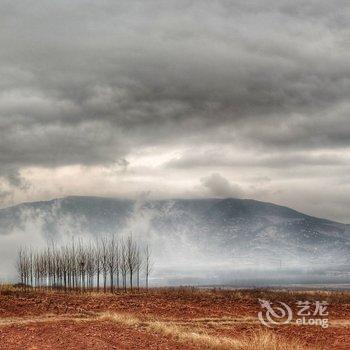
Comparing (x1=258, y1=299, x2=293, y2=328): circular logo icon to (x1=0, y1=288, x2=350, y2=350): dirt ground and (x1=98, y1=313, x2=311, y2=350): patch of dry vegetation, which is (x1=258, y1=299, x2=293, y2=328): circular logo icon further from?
(x1=98, y1=313, x2=311, y2=350): patch of dry vegetation

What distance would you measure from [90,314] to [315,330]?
1835 centimetres

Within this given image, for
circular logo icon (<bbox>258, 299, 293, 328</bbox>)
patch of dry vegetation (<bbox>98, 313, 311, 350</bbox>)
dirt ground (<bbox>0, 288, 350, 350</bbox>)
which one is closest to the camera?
patch of dry vegetation (<bbox>98, 313, 311, 350</bbox>)

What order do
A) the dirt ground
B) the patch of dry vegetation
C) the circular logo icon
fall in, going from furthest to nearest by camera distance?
1. the circular logo icon
2. the dirt ground
3. the patch of dry vegetation

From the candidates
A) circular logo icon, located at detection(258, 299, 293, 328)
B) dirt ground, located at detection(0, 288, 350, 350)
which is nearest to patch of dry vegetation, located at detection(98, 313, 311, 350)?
dirt ground, located at detection(0, 288, 350, 350)

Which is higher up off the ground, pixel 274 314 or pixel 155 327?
pixel 155 327

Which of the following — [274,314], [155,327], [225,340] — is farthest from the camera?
[274,314]

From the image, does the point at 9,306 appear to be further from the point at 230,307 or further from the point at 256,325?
the point at 256,325

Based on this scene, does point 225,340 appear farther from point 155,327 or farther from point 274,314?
point 274,314

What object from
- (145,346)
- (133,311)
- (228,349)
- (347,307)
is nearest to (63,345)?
(145,346)

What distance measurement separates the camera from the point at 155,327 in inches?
1411

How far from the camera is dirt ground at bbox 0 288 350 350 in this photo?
2956 cm

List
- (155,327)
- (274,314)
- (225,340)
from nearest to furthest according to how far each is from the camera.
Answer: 1. (225,340)
2. (155,327)
3. (274,314)

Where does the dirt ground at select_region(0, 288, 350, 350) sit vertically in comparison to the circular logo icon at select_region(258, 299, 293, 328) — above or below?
above

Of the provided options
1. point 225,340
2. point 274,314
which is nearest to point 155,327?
point 225,340
